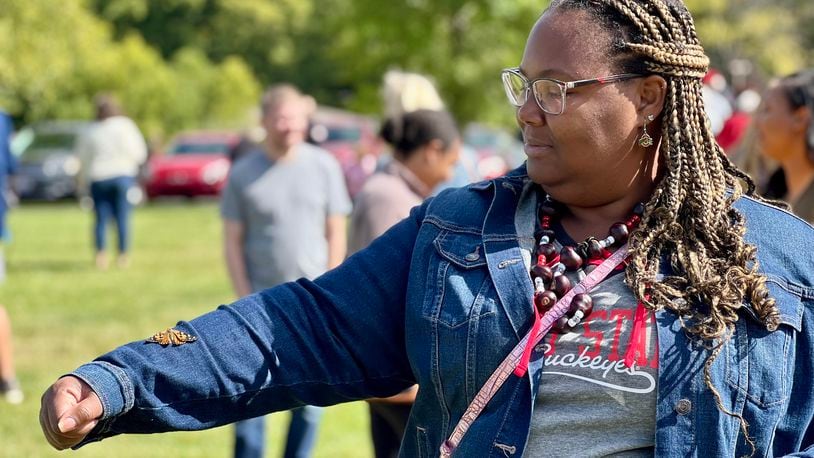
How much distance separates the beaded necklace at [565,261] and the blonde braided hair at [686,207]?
0.18 feet

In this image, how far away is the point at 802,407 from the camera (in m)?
2.60

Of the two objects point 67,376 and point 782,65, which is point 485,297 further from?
point 782,65

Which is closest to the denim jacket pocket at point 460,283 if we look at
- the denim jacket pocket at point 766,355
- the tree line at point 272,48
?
the denim jacket pocket at point 766,355

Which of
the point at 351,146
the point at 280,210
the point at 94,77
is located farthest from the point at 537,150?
the point at 94,77

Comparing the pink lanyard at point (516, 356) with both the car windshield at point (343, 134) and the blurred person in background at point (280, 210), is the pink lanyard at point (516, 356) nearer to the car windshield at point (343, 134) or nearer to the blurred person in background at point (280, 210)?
the blurred person in background at point (280, 210)

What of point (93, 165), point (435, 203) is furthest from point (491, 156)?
point (435, 203)

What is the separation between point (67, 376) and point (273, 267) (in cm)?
425

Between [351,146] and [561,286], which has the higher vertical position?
[561,286]

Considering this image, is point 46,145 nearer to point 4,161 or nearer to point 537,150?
point 4,161

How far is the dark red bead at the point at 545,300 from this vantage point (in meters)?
2.65

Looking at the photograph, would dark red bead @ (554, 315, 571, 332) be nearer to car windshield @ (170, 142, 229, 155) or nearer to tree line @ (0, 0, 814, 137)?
tree line @ (0, 0, 814, 137)

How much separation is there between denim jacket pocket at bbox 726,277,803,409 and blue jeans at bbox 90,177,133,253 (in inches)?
547

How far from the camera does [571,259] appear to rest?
2719mm

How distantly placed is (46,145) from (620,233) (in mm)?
28886
